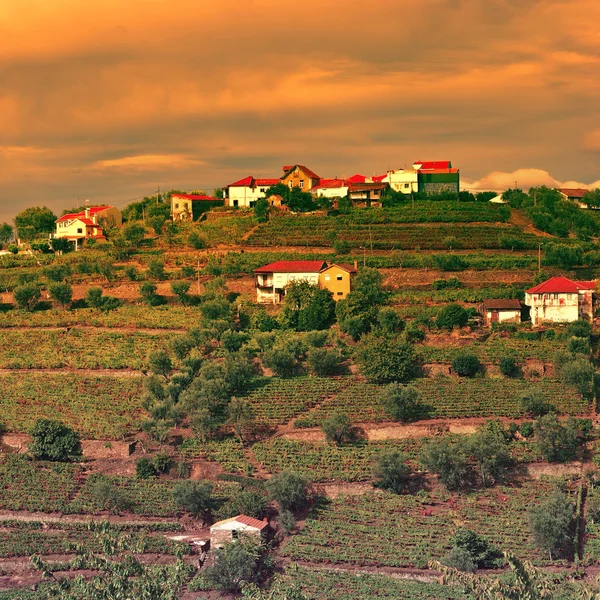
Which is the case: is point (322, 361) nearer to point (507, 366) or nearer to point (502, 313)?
point (507, 366)

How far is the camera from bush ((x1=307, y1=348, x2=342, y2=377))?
55062mm

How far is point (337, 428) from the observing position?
48812 millimetres

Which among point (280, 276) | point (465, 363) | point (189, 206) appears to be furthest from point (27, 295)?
point (465, 363)

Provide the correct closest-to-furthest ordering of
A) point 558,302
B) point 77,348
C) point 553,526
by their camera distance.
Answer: point 553,526 → point 558,302 → point 77,348

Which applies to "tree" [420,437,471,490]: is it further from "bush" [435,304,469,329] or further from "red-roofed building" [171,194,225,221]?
"red-roofed building" [171,194,225,221]

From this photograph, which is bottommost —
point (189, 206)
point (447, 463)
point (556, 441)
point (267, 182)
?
point (447, 463)

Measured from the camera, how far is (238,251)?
75500 millimetres

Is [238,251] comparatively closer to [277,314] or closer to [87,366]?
[277,314]

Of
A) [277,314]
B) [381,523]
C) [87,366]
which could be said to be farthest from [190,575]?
[277,314]

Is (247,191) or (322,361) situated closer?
(322,361)

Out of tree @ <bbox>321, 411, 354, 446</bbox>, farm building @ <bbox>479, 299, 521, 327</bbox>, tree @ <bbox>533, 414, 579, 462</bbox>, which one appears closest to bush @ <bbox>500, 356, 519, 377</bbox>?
farm building @ <bbox>479, 299, 521, 327</bbox>

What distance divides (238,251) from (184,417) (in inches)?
984

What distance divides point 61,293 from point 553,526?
39899 mm

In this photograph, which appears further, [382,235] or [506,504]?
[382,235]
